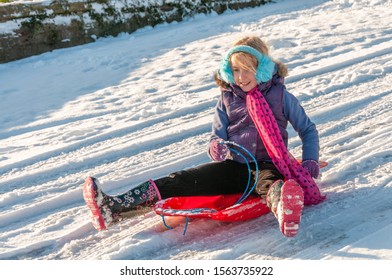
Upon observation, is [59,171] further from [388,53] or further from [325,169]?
[388,53]

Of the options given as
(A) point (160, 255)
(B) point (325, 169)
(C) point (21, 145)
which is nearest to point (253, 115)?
(B) point (325, 169)

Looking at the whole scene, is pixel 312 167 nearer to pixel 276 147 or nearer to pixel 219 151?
pixel 276 147

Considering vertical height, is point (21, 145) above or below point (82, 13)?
below

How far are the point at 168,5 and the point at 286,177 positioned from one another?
5.69 m

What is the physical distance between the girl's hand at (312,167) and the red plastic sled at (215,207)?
0.90ft

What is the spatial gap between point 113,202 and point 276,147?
801mm

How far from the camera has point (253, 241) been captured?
248cm

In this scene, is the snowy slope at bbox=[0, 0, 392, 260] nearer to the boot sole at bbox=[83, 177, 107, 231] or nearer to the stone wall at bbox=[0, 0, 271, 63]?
the boot sole at bbox=[83, 177, 107, 231]

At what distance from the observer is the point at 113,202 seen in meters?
2.69

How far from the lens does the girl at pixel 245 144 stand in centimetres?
272

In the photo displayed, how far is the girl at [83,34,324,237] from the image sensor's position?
8.91 feet

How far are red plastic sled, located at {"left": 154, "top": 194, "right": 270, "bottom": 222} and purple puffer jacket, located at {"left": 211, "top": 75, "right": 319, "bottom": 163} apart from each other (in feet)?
0.75

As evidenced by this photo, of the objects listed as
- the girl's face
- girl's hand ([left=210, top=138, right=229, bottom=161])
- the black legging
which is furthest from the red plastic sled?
the girl's face

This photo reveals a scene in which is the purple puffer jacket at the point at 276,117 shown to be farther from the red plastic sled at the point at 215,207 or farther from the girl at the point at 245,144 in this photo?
the red plastic sled at the point at 215,207
